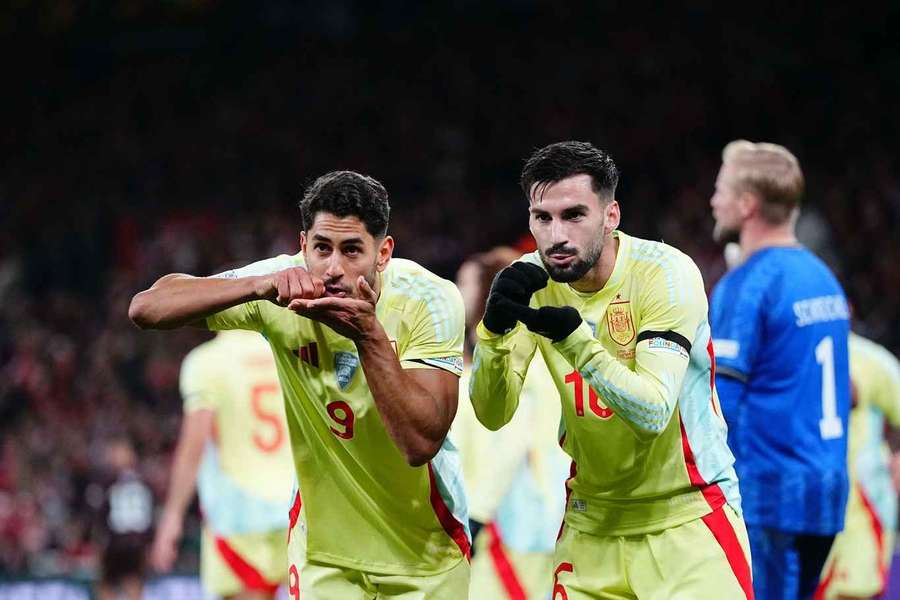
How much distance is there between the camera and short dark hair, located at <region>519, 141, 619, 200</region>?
3.95 m

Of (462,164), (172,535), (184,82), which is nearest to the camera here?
(172,535)

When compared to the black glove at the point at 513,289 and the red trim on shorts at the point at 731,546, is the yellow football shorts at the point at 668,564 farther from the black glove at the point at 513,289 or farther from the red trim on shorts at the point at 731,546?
the black glove at the point at 513,289

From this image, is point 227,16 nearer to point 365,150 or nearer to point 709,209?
point 365,150

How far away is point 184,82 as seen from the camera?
2055 centimetres

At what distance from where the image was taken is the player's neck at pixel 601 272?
4055 mm

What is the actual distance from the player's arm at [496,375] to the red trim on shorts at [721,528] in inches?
19.9

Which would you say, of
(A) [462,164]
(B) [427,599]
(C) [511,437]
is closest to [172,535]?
(C) [511,437]

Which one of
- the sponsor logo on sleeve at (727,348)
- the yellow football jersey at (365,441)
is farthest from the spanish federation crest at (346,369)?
the sponsor logo on sleeve at (727,348)

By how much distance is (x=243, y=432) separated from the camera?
23.7 ft

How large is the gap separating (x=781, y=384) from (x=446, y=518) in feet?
5.68

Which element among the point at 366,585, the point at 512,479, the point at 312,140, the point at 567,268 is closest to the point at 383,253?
the point at 567,268

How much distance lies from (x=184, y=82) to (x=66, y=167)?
7.77 feet

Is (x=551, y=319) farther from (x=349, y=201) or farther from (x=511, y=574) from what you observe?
(x=511, y=574)

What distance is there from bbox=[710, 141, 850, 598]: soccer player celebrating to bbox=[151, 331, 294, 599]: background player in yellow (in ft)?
8.86
